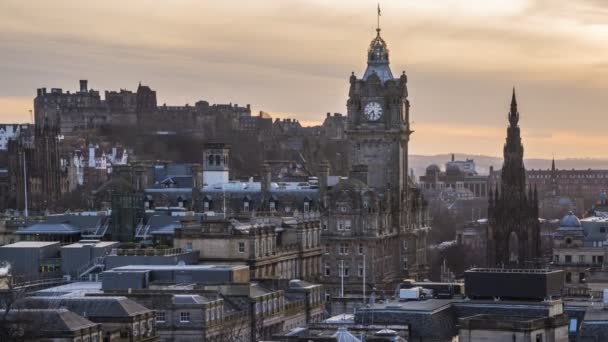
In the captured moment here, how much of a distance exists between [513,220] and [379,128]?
42.8 feet

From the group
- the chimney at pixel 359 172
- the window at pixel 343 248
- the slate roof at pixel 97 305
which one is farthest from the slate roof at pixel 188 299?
the chimney at pixel 359 172

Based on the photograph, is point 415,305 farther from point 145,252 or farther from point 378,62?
point 378,62

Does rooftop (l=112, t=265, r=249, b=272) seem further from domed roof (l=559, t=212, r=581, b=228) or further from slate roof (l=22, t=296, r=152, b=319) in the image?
domed roof (l=559, t=212, r=581, b=228)

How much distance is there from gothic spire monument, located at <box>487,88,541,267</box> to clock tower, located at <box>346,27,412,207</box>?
8231 millimetres

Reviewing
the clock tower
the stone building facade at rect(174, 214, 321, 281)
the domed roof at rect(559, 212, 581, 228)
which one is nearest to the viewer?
the stone building facade at rect(174, 214, 321, 281)

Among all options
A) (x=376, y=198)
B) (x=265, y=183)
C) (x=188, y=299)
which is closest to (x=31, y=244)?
(x=376, y=198)

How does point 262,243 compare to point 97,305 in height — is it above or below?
above

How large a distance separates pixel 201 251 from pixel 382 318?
38.0 metres

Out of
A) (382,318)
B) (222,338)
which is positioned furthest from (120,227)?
(382,318)

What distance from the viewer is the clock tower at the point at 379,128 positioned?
155 m

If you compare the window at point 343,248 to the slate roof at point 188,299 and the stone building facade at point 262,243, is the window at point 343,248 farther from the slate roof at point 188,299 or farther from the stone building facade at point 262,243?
the slate roof at point 188,299

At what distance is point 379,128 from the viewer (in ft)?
508

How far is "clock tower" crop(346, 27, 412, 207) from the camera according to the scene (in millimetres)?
154750

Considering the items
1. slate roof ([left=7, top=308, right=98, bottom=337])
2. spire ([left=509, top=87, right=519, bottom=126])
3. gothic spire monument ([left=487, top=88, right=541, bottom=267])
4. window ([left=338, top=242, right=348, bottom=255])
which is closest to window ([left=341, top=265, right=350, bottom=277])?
window ([left=338, top=242, right=348, bottom=255])
